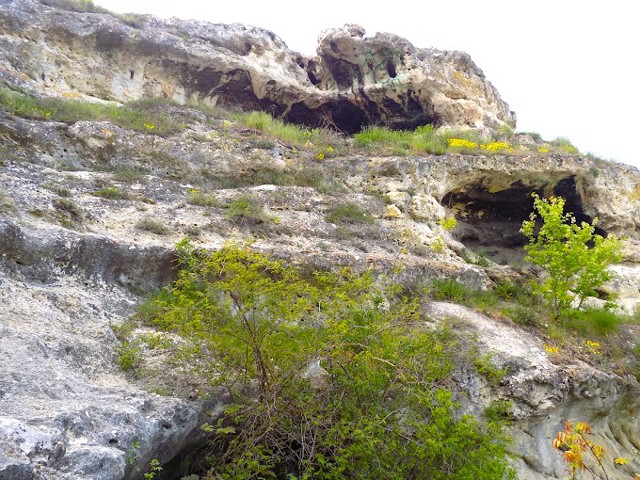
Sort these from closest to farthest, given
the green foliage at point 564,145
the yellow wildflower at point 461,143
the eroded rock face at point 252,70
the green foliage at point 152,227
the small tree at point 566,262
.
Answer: the green foliage at point 152,227, the small tree at point 566,262, the eroded rock face at point 252,70, the yellow wildflower at point 461,143, the green foliage at point 564,145

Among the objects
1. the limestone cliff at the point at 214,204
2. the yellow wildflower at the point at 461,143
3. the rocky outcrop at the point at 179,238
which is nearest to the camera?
the rocky outcrop at the point at 179,238

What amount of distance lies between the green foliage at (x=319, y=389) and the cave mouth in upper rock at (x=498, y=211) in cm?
1006

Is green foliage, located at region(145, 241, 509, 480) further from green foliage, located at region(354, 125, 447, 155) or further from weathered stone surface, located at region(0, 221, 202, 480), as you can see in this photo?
green foliage, located at region(354, 125, 447, 155)

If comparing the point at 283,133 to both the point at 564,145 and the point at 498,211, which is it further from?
the point at 564,145

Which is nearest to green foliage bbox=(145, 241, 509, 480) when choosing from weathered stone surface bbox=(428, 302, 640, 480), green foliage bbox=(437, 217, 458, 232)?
weathered stone surface bbox=(428, 302, 640, 480)

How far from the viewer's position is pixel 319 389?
5266 mm

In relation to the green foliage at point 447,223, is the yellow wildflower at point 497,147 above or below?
above

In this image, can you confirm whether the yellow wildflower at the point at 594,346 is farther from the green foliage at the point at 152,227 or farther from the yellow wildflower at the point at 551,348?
the green foliage at the point at 152,227

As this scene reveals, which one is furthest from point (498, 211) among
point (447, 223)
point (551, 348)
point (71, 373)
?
point (71, 373)

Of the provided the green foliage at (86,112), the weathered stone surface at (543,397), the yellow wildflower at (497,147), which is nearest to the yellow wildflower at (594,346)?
the weathered stone surface at (543,397)


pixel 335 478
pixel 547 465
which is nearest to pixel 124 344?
pixel 335 478

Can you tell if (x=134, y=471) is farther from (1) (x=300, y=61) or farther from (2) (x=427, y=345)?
(1) (x=300, y=61)

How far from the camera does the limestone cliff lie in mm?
4754

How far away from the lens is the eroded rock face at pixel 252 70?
572 inches
